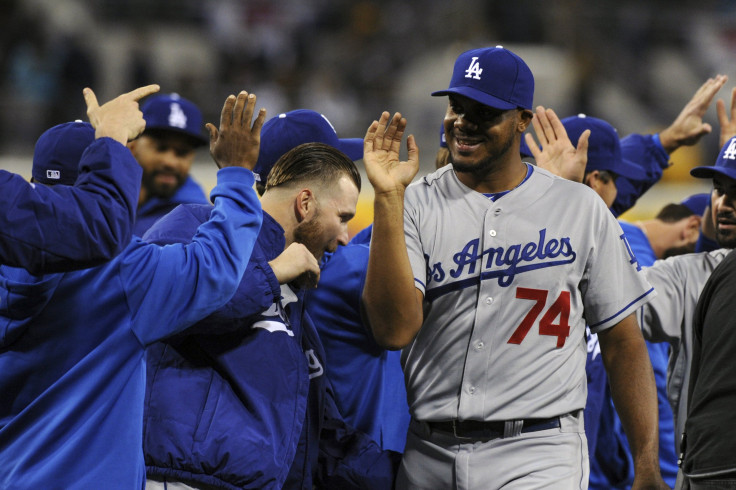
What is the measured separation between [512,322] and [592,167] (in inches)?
63.7

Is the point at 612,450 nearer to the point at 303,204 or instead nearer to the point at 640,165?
the point at 640,165

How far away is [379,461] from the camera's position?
3205 millimetres

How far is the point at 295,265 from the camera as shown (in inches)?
110

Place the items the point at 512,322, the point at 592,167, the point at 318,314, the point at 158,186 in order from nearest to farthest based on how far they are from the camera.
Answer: the point at 512,322
the point at 318,314
the point at 592,167
the point at 158,186

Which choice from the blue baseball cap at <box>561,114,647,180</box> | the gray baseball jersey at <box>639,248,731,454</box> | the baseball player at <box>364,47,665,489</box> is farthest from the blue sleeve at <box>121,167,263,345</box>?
the blue baseball cap at <box>561,114,647,180</box>

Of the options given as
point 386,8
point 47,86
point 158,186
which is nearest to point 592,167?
point 158,186

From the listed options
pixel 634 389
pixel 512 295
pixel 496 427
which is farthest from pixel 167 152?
pixel 634 389

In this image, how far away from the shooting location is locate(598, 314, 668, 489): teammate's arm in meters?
3.08

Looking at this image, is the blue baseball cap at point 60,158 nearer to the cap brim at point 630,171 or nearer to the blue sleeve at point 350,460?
the blue sleeve at point 350,460

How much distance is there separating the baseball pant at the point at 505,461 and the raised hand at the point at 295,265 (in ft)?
2.09

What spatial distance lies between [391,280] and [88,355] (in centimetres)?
89

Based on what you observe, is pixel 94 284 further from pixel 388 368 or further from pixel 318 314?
pixel 388 368

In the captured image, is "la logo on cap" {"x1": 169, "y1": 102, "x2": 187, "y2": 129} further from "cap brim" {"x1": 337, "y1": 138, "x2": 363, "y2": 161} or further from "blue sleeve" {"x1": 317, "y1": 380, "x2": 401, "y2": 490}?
"blue sleeve" {"x1": 317, "y1": 380, "x2": 401, "y2": 490}

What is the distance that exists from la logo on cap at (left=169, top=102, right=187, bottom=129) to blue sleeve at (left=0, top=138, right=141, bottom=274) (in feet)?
11.3
